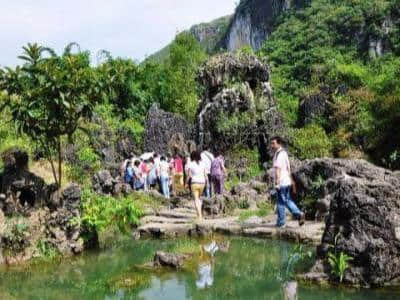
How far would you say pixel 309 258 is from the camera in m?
9.55

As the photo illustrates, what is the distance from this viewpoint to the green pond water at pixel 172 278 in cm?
785

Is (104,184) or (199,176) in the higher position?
(199,176)

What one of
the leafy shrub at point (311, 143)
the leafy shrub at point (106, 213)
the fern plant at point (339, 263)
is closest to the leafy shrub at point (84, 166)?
the leafy shrub at point (311, 143)

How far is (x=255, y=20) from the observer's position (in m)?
92.3

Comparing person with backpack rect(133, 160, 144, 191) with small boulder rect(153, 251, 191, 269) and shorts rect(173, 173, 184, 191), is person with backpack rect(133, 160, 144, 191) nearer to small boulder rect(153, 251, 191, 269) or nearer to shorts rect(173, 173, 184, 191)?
shorts rect(173, 173, 184, 191)

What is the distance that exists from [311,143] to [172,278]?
19392 millimetres

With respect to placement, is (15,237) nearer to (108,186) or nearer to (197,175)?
(197,175)

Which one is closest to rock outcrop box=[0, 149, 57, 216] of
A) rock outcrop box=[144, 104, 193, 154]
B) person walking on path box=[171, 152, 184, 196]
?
person walking on path box=[171, 152, 184, 196]

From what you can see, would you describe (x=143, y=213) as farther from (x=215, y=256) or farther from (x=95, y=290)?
(x=95, y=290)

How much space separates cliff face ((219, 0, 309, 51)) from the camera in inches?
3322

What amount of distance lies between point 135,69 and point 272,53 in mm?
24972

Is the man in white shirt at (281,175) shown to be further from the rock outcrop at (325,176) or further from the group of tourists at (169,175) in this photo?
the group of tourists at (169,175)

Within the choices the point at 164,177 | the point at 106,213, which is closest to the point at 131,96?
the point at 164,177

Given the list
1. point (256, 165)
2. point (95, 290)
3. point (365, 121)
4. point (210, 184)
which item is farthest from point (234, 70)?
point (95, 290)
